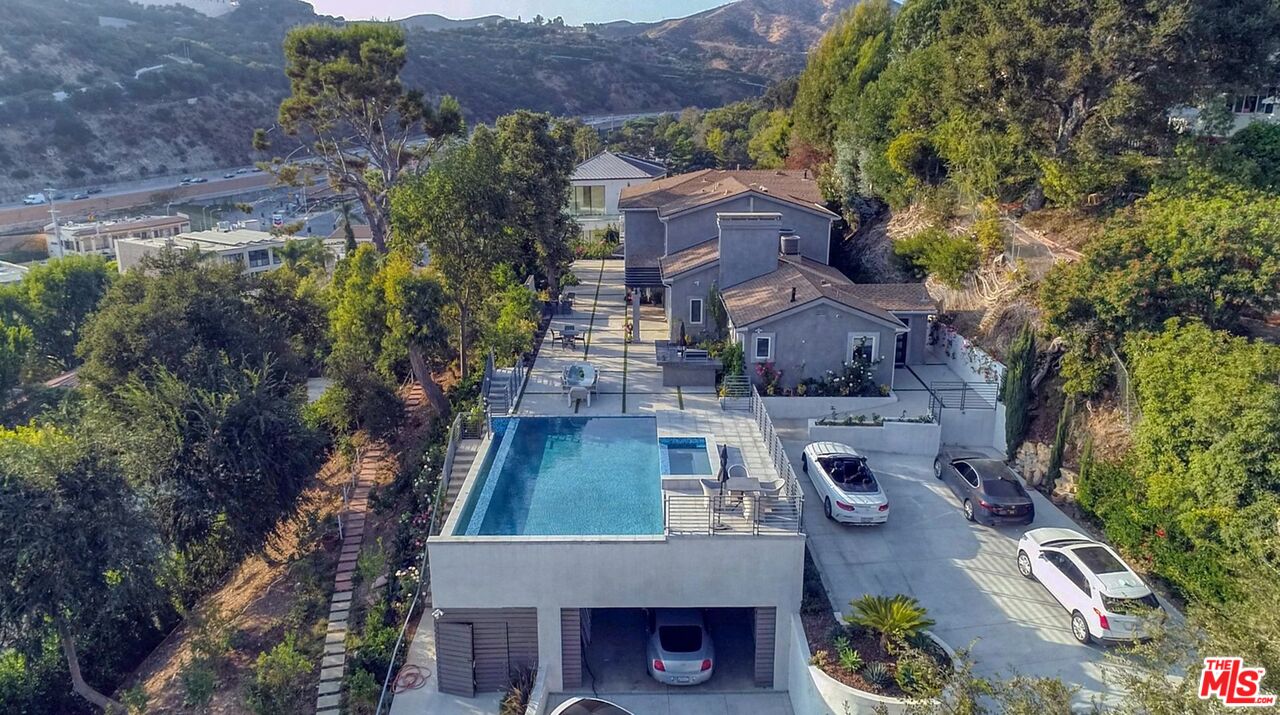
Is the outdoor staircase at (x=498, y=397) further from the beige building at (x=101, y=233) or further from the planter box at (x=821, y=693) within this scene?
the beige building at (x=101, y=233)

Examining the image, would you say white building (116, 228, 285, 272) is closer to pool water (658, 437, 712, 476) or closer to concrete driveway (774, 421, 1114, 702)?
pool water (658, 437, 712, 476)

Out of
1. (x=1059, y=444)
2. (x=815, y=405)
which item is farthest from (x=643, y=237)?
(x=1059, y=444)

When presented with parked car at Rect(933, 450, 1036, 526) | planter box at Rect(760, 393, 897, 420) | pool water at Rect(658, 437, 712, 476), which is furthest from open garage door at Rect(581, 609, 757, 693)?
planter box at Rect(760, 393, 897, 420)

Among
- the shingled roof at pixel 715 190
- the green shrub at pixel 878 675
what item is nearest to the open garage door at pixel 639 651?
the green shrub at pixel 878 675

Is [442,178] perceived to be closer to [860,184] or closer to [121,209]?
[860,184]

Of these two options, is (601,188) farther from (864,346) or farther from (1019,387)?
(1019,387)
